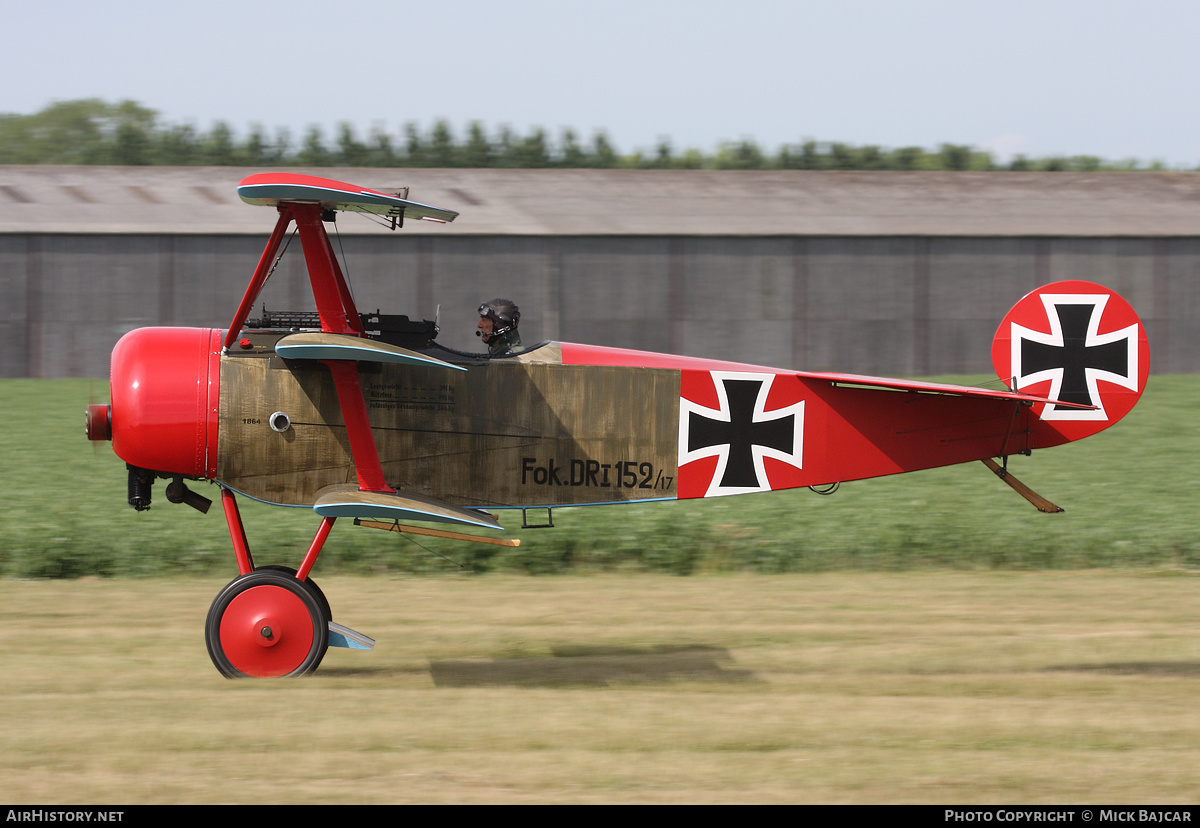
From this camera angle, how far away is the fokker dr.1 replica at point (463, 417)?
7.11 meters

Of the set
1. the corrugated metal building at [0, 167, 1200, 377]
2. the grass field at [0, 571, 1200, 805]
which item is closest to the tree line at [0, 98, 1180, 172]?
the corrugated metal building at [0, 167, 1200, 377]

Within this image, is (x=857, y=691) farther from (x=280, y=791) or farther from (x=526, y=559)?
(x=526, y=559)

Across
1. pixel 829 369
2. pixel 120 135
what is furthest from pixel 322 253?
pixel 120 135

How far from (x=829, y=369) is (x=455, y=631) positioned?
21.6m

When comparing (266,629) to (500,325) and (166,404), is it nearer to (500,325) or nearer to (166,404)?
(166,404)

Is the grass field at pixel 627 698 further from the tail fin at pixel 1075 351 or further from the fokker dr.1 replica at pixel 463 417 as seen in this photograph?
the tail fin at pixel 1075 351

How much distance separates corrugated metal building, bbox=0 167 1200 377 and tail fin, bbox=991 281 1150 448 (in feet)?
66.2

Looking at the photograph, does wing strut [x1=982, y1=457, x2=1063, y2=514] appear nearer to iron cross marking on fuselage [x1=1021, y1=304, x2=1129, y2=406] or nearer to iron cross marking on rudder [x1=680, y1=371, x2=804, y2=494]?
iron cross marking on fuselage [x1=1021, y1=304, x2=1129, y2=406]

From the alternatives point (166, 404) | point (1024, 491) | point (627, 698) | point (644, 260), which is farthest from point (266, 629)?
point (644, 260)

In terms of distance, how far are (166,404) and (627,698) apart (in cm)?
329

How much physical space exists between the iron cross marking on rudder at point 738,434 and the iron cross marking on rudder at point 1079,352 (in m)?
1.75

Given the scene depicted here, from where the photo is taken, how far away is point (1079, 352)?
307 inches

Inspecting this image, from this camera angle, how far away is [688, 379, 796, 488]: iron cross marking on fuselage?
7.68 m

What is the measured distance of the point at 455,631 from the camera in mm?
8930
